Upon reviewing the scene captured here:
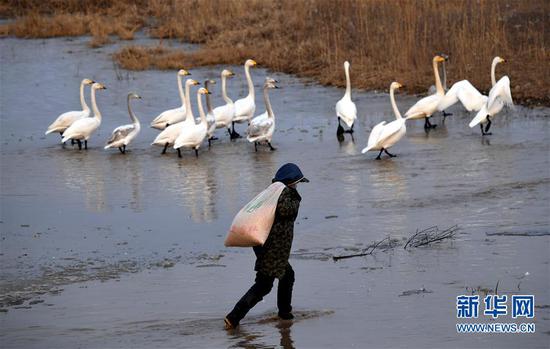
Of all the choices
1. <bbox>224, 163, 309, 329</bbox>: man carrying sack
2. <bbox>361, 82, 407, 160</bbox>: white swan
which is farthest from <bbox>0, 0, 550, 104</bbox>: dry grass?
<bbox>224, 163, 309, 329</bbox>: man carrying sack

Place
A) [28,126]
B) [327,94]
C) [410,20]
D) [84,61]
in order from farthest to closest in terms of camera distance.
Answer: [84,61], [410,20], [327,94], [28,126]

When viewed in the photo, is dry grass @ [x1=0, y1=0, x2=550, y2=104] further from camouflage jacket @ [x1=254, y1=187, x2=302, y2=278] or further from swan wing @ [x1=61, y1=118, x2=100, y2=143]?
camouflage jacket @ [x1=254, y1=187, x2=302, y2=278]

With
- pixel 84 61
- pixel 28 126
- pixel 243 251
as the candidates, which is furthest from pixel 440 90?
A: pixel 84 61

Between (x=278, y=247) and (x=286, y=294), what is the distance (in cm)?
47

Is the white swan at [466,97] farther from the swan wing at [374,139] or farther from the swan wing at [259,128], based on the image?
the swan wing at [259,128]

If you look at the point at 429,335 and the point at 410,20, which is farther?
the point at 410,20

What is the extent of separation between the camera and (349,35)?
26.1m

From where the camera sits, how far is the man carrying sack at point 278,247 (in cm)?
839

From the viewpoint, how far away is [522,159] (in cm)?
1553

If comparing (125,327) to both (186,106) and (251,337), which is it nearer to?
(251,337)

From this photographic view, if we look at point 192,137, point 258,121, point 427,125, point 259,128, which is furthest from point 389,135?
point 192,137

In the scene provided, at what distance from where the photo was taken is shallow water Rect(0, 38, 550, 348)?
8.79 m

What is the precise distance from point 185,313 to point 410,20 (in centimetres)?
1609

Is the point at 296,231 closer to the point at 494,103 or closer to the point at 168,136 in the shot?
the point at 168,136
